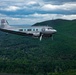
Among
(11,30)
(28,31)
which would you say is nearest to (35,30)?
(28,31)

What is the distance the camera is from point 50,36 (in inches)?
2485

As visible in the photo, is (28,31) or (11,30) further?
(11,30)

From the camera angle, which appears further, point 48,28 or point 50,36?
point 48,28

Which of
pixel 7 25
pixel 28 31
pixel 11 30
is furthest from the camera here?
pixel 7 25

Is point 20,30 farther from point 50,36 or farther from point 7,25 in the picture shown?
point 7,25

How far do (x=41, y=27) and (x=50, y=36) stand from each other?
411 centimetres

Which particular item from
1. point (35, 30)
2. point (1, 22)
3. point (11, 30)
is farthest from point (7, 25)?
point (35, 30)

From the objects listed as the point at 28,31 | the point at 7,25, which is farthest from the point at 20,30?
the point at 7,25

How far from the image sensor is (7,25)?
75688 millimetres

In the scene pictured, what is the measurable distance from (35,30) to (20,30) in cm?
320

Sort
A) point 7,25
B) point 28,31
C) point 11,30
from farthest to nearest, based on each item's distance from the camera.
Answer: point 7,25
point 11,30
point 28,31

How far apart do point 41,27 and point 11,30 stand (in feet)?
22.5

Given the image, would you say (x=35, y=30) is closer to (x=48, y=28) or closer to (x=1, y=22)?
(x=48, y=28)

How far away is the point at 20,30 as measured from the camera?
2510 inches
